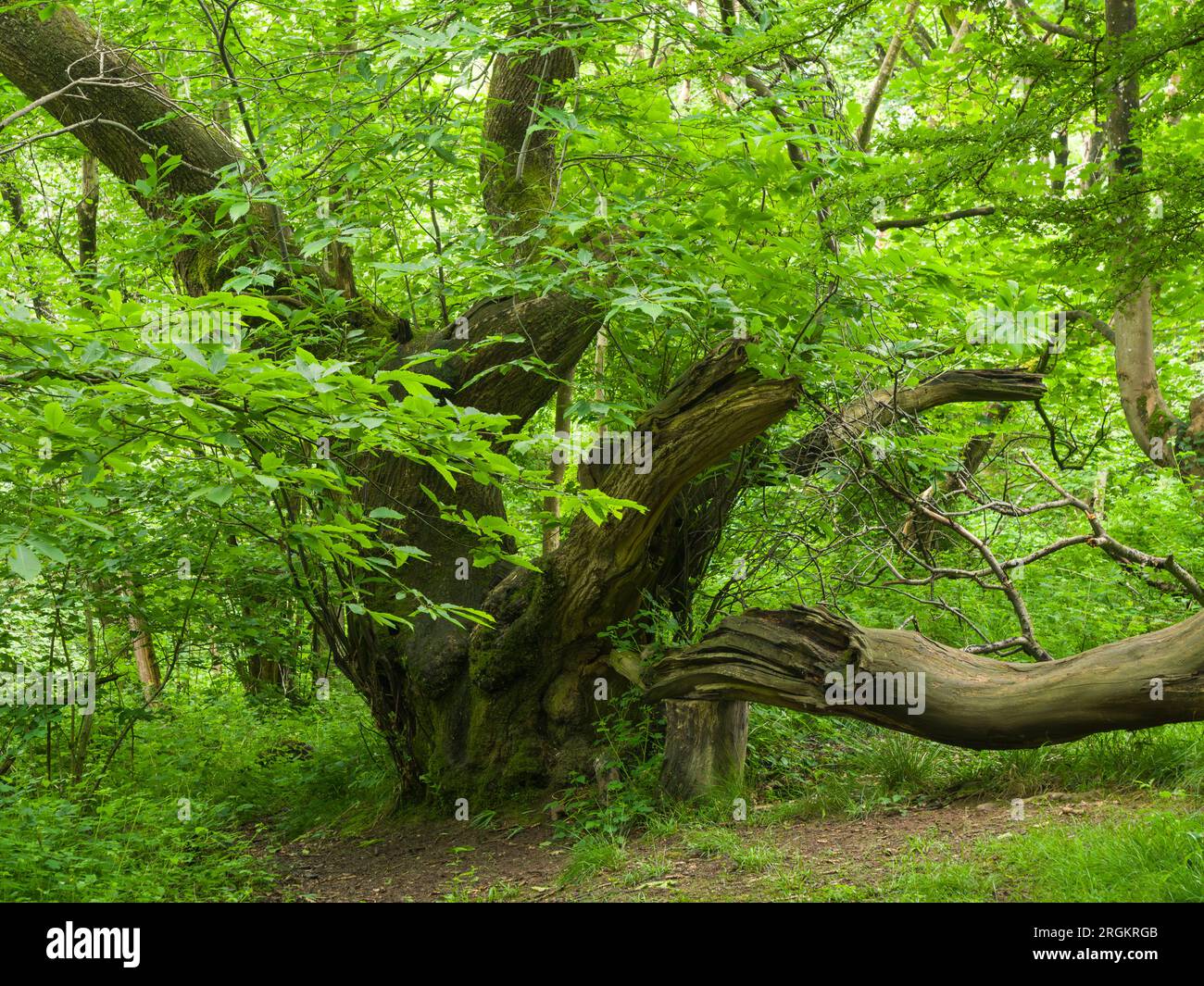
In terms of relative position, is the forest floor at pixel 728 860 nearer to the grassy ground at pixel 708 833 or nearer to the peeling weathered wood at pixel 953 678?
the grassy ground at pixel 708 833

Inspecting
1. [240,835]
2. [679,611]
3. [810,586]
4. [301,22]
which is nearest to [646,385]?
[679,611]

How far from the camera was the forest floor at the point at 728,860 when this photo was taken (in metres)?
4.09

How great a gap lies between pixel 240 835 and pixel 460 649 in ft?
6.42

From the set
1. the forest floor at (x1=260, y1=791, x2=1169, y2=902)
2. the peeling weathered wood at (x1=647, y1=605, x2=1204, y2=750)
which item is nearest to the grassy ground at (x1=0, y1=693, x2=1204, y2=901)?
the forest floor at (x1=260, y1=791, x2=1169, y2=902)

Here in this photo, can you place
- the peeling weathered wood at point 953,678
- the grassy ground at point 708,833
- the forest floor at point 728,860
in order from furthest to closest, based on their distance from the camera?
1. the peeling weathered wood at point 953,678
2. the forest floor at point 728,860
3. the grassy ground at point 708,833

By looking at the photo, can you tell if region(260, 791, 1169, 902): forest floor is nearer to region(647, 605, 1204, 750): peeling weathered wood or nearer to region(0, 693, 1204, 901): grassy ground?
region(0, 693, 1204, 901): grassy ground

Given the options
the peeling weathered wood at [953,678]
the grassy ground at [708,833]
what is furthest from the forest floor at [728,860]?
the peeling weathered wood at [953,678]

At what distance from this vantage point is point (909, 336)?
6586 millimetres

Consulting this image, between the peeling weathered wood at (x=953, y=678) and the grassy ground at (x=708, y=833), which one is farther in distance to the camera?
the peeling weathered wood at (x=953, y=678)

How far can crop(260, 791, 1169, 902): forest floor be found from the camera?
161 inches

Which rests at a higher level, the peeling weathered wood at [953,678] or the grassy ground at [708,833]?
the peeling weathered wood at [953,678]

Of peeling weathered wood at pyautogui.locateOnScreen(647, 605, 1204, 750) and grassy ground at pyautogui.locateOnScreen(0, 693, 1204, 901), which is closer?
grassy ground at pyautogui.locateOnScreen(0, 693, 1204, 901)

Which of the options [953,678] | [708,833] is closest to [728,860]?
[708,833]
